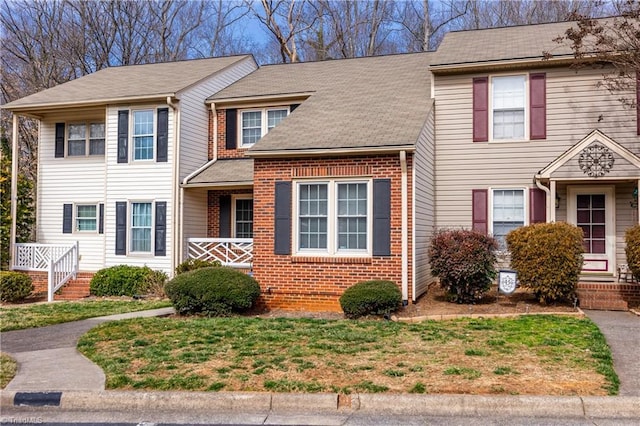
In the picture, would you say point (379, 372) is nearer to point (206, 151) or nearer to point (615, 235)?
point (615, 235)

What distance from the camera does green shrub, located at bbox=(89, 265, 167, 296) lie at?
1603cm

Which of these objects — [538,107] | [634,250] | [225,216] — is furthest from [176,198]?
[634,250]

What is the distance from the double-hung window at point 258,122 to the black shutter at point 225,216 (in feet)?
Result: 6.66

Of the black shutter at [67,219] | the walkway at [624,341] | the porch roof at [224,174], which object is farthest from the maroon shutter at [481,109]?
the black shutter at [67,219]

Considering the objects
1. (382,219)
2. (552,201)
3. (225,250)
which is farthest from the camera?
(225,250)

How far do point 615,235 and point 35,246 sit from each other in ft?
54.2

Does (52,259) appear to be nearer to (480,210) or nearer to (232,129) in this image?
(232,129)

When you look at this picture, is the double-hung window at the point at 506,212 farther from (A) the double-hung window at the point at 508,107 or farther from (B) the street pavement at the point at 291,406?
(B) the street pavement at the point at 291,406

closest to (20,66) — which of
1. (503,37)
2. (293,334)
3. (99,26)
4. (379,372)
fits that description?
(99,26)

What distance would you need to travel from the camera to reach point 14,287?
16031 millimetres

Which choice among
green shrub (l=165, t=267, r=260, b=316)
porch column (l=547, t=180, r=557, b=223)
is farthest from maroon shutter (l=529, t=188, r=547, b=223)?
green shrub (l=165, t=267, r=260, b=316)

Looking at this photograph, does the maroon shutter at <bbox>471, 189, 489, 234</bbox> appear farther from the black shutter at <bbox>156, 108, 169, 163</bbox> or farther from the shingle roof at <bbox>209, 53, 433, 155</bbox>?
the black shutter at <bbox>156, 108, 169, 163</bbox>

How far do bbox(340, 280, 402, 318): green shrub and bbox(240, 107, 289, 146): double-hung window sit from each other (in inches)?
331

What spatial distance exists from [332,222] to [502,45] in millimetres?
7617
